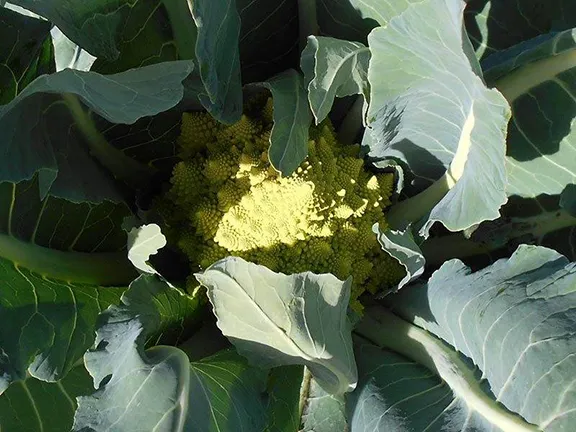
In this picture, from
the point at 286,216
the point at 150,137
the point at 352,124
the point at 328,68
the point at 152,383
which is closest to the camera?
the point at 152,383

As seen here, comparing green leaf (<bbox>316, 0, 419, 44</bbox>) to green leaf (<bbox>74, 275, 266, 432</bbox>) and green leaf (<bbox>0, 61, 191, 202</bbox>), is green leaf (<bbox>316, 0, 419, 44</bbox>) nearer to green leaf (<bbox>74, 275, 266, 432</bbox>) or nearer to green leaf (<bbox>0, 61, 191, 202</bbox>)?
green leaf (<bbox>0, 61, 191, 202</bbox>)

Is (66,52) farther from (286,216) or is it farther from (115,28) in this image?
(286,216)

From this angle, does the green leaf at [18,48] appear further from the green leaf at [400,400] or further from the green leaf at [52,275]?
the green leaf at [400,400]

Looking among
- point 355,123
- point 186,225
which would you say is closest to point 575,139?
point 355,123

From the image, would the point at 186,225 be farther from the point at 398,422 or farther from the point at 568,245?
the point at 568,245

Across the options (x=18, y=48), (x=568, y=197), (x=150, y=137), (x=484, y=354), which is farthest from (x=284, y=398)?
(x=18, y=48)

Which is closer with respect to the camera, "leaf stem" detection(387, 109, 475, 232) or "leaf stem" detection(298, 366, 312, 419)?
"leaf stem" detection(387, 109, 475, 232)

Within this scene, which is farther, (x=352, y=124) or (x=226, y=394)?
(x=352, y=124)

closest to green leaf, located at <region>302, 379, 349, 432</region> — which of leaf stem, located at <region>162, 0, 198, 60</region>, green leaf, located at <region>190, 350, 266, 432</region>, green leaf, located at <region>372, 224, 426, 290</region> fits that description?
green leaf, located at <region>190, 350, 266, 432</region>
